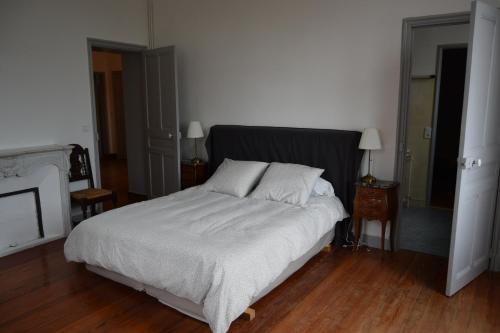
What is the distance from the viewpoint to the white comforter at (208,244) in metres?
2.37

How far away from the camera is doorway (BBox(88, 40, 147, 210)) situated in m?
5.20

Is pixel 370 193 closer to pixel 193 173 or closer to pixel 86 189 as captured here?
pixel 193 173

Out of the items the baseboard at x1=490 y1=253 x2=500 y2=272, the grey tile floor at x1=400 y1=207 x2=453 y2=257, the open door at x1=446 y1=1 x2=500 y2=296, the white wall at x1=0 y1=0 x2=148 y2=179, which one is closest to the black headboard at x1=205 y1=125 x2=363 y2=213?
the grey tile floor at x1=400 y1=207 x2=453 y2=257

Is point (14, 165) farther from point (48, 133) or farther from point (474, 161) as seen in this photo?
point (474, 161)

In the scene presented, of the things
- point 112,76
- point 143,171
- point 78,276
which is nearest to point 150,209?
point 78,276

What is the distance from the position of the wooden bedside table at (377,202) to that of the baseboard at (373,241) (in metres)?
0.12

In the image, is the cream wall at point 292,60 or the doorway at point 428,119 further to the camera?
the doorway at point 428,119

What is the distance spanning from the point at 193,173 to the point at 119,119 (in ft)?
17.2

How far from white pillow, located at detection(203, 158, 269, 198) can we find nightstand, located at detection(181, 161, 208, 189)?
71 cm

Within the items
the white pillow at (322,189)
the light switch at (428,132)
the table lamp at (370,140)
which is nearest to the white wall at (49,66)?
the white pillow at (322,189)

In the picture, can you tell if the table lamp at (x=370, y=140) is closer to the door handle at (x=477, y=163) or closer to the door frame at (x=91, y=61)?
the door handle at (x=477, y=163)

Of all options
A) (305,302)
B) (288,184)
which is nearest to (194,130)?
(288,184)

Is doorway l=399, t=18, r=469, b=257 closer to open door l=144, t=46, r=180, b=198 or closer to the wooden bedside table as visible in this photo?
the wooden bedside table

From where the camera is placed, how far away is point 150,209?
133 inches
